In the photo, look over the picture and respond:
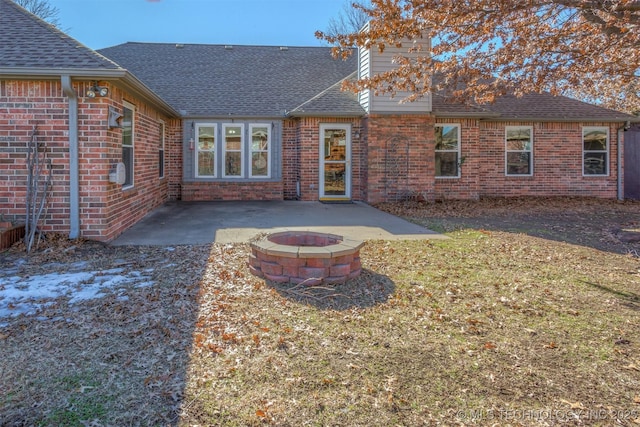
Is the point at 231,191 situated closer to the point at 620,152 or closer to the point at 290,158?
the point at 290,158

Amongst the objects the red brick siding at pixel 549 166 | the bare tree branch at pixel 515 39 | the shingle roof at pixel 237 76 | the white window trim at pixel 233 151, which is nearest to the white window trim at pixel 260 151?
the white window trim at pixel 233 151

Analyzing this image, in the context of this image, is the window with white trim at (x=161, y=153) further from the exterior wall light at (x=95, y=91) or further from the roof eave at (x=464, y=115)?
the roof eave at (x=464, y=115)

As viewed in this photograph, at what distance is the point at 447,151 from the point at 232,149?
21.6 feet

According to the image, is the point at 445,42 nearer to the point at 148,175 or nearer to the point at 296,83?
the point at 148,175

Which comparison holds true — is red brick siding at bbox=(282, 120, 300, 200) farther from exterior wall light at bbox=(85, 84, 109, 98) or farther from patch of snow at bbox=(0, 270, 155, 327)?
patch of snow at bbox=(0, 270, 155, 327)

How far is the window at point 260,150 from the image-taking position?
12906 millimetres

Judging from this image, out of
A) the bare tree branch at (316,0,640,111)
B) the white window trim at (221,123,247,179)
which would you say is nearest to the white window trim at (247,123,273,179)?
the white window trim at (221,123,247,179)

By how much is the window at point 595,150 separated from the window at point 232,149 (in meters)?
10.1

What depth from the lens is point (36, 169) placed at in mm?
6066

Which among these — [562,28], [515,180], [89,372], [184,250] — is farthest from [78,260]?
[515,180]

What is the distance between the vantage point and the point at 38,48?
21.0 feet

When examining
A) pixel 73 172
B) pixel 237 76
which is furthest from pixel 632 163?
pixel 73 172

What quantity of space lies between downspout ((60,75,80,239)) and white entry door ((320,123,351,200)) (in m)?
7.36

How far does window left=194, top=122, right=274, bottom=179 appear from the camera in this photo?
12820mm
